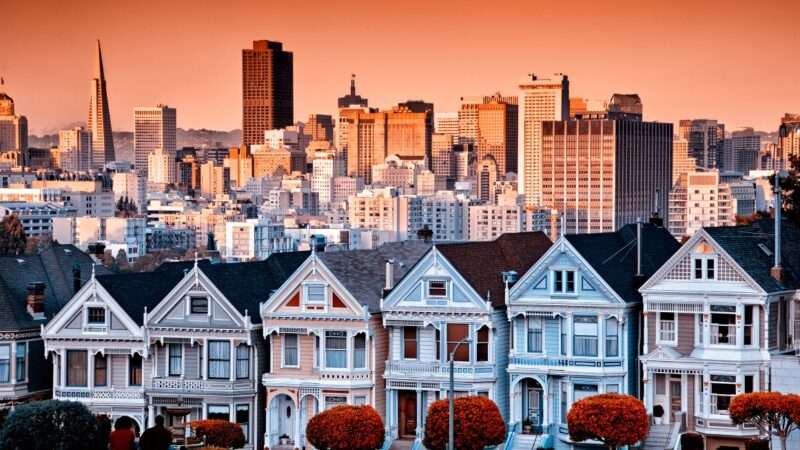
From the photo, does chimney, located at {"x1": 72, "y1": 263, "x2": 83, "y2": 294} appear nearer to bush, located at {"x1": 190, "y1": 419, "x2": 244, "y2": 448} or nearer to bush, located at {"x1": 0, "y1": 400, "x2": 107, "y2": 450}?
bush, located at {"x1": 190, "y1": 419, "x2": 244, "y2": 448}

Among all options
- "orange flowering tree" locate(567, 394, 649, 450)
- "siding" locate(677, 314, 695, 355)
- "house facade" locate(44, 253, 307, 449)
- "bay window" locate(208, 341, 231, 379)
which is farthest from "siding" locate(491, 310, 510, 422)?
"bay window" locate(208, 341, 231, 379)

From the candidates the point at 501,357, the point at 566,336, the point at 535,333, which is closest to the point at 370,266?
the point at 501,357

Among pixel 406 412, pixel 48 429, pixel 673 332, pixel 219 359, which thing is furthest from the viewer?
pixel 219 359

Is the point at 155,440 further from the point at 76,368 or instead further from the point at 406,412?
the point at 76,368

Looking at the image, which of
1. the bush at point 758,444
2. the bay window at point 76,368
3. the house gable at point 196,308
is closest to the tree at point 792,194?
the bush at point 758,444

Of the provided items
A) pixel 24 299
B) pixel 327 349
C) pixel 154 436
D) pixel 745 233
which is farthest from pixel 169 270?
pixel 154 436

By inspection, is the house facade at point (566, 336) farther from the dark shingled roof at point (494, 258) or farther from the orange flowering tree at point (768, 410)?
the orange flowering tree at point (768, 410)

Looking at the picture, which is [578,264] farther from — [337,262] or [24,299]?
[24,299]
